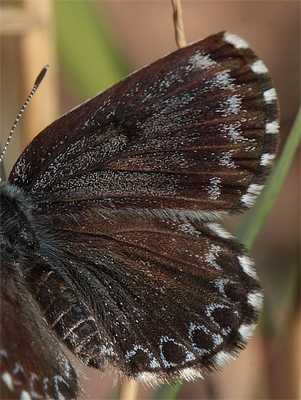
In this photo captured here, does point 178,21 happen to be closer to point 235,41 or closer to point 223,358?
point 235,41

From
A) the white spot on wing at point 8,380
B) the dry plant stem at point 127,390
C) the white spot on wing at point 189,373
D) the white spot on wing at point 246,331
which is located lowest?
the dry plant stem at point 127,390

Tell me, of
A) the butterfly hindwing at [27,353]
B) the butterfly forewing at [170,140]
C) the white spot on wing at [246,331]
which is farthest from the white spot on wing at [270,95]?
the butterfly hindwing at [27,353]

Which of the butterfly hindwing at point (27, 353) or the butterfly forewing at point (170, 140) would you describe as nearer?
the butterfly hindwing at point (27, 353)

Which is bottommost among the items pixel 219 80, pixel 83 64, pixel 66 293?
pixel 66 293

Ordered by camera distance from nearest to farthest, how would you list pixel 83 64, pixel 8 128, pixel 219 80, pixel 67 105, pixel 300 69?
pixel 219 80, pixel 83 64, pixel 8 128, pixel 300 69, pixel 67 105

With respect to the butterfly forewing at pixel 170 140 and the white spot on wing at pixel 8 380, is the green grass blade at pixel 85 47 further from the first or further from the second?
the white spot on wing at pixel 8 380

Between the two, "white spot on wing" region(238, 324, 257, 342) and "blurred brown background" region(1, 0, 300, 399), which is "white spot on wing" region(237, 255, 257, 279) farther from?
"blurred brown background" region(1, 0, 300, 399)

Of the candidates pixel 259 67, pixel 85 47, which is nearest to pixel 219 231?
pixel 259 67

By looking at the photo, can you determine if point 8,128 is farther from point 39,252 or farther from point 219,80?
point 219,80

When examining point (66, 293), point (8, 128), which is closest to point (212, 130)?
point (66, 293)
